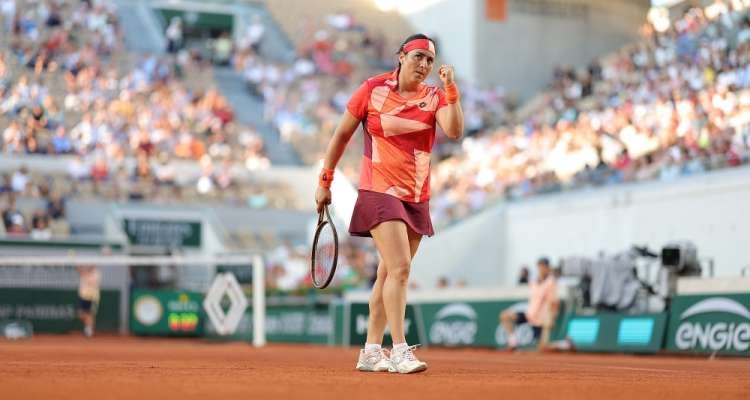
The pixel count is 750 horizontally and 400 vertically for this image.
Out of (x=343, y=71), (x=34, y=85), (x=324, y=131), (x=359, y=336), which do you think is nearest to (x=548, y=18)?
(x=343, y=71)

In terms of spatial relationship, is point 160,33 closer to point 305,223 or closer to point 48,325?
point 305,223

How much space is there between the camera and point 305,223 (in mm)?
36281

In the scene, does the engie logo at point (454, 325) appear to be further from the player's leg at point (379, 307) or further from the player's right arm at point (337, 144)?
the player's right arm at point (337, 144)

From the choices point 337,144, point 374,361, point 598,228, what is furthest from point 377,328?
point 598,228

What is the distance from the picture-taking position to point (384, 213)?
946 centimetres

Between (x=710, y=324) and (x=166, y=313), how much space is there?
15.2 meters

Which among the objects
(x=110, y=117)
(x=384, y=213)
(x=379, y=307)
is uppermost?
(x=110, y=117)

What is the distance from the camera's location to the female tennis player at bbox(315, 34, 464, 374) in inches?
371

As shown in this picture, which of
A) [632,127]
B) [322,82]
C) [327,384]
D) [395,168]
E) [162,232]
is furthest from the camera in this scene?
[322,82]

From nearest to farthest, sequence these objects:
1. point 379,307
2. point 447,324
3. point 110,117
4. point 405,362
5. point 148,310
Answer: point 405,362, point 379,307, point 447,324, point 148,310, point 110,117

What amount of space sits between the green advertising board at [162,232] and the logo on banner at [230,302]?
9.83 metres

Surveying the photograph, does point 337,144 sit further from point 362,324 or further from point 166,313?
point 166,313

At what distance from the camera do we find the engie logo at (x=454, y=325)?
78.7 feet

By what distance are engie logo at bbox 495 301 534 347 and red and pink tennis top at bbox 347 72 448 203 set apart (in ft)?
41.8
